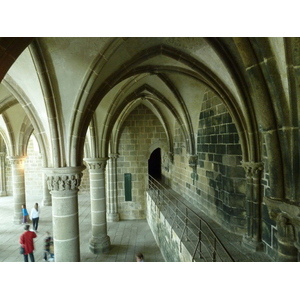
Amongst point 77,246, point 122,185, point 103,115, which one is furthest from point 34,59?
point 122,185

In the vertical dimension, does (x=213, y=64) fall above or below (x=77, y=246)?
above

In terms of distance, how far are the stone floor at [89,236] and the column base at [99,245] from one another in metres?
0.14

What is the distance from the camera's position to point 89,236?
920 centimetres

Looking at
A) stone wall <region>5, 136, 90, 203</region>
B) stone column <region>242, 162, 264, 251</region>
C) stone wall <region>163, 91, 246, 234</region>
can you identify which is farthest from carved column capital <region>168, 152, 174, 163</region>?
stone wall <region>5, 136, 90, 203</region>

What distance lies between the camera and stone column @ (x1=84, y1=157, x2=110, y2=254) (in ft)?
25.5

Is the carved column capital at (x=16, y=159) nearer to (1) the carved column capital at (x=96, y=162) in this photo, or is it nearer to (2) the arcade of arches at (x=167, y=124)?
(2) the arcade of arches at (x=167, y=124)

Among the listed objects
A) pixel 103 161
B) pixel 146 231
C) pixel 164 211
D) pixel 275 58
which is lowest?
pixel 146 231

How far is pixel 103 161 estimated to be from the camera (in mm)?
7840

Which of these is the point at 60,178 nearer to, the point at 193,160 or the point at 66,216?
the point at 66,216

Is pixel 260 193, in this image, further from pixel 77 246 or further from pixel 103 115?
pixel 103 115

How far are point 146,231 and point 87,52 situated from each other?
7962 mm

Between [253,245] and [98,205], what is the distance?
472 centimetres

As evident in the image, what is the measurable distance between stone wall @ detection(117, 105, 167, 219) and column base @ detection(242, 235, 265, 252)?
7.34 m

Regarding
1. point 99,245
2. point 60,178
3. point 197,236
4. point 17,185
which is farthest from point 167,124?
point 60,178
